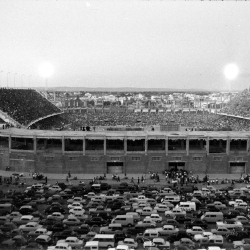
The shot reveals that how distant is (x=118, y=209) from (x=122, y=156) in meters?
13.0

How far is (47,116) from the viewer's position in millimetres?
73812

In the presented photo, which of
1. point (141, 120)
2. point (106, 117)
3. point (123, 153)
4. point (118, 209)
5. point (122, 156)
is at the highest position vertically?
point (123, 153)

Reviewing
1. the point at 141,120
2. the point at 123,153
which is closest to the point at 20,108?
the point at 123,153

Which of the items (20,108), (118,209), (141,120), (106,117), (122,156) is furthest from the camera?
(106,117)

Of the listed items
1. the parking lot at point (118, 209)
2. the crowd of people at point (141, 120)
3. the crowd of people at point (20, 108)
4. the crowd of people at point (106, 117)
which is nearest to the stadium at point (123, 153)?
the parking lot at point (118, 209)

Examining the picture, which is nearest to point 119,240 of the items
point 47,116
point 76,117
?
point 47,116

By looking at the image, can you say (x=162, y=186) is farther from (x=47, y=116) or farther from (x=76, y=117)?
(x=76, y=117)

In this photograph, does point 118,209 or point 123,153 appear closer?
point 118,209

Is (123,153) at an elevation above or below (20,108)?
below

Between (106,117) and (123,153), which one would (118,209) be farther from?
(106,117)

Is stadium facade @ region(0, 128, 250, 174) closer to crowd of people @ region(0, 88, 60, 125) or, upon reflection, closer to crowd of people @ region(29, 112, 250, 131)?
crowd of people @ region(0, 88, 60, 125)

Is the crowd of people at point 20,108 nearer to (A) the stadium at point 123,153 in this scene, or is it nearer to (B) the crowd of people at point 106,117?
(B) the crowd of people at point 106,117

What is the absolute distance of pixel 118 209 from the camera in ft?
84.8

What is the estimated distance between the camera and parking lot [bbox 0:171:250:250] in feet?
68.6
